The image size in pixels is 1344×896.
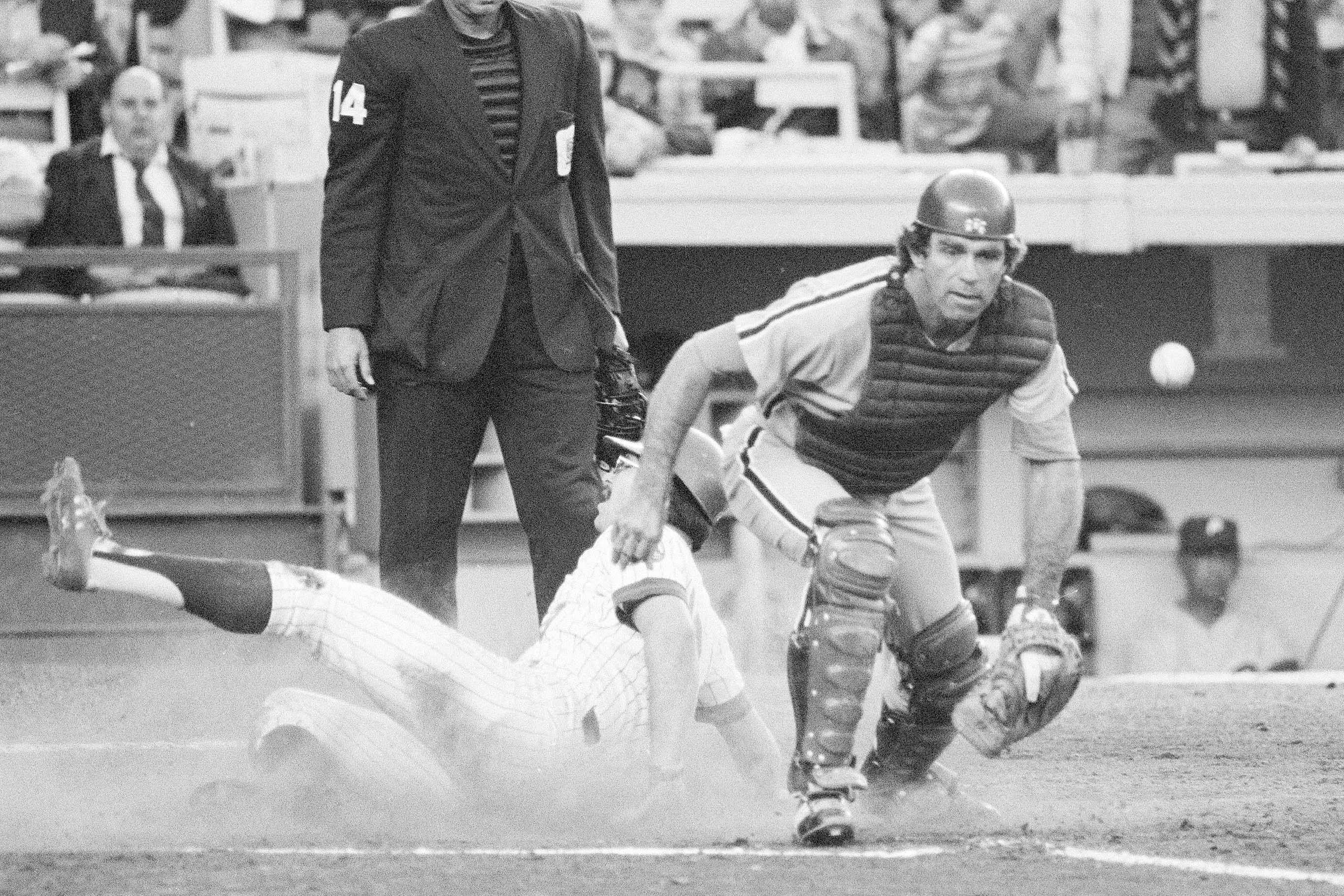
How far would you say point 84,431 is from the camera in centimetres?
955

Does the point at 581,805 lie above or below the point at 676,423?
below

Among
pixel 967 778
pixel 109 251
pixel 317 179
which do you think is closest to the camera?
pixel 967 778

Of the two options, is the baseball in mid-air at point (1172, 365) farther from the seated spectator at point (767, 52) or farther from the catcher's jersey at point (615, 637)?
the catcher's jersey at point (615, 637)

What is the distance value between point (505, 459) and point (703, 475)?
0.65 meters

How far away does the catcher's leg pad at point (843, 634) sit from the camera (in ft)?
15.6

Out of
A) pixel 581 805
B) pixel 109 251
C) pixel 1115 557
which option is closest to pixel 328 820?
pixel 581 805

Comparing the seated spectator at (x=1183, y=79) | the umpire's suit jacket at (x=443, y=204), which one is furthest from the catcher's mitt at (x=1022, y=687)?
the seated spectator at (x=1183, y=79)

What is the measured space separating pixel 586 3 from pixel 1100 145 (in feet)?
8.85

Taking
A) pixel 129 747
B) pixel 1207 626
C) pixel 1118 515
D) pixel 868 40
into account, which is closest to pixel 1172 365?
pixel 1118 515

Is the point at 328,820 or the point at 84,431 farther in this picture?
the point at 84,431

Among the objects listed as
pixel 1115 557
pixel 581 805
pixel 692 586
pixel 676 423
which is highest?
pixel 676 423

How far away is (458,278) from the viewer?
5758 millimetres

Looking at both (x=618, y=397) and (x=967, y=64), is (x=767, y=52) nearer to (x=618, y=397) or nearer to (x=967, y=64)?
(x=967, y=64)

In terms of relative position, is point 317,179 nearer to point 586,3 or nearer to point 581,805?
point 586,3
